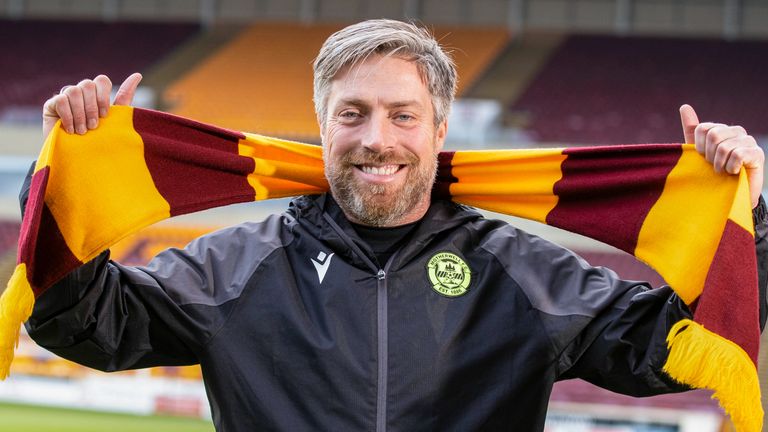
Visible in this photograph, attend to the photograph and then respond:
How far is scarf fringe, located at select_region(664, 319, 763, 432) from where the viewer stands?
2.11 meters

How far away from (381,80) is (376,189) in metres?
0.23

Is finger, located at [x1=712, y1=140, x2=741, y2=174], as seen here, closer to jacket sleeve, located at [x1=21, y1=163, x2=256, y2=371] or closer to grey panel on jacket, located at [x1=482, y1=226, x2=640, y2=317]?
grey panel on jacket, located at [x1=482, y1=226, x2=640, y2=317]

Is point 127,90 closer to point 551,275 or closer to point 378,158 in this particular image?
point 378,158

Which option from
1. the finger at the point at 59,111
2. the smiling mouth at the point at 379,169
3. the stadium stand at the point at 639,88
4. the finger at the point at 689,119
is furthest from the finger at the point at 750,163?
the stadium stand at the point at 639,88

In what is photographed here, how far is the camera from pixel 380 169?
2314 millimetres

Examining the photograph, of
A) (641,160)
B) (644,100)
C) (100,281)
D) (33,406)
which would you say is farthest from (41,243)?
(644,100)

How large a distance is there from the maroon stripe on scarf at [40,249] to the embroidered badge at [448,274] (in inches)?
28.7

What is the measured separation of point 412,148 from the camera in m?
2.32

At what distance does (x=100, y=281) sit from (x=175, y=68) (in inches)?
546

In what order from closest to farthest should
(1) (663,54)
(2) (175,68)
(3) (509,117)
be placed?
(3) (509,117)
(1) (663,54)
(2) (175,68)

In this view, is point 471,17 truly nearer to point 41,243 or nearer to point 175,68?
point 175,68

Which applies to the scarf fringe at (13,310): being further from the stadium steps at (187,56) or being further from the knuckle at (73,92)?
the stadium steps at (187,56)

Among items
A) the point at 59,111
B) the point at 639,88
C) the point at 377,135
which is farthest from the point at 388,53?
the point at 639,88

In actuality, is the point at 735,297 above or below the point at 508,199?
below
